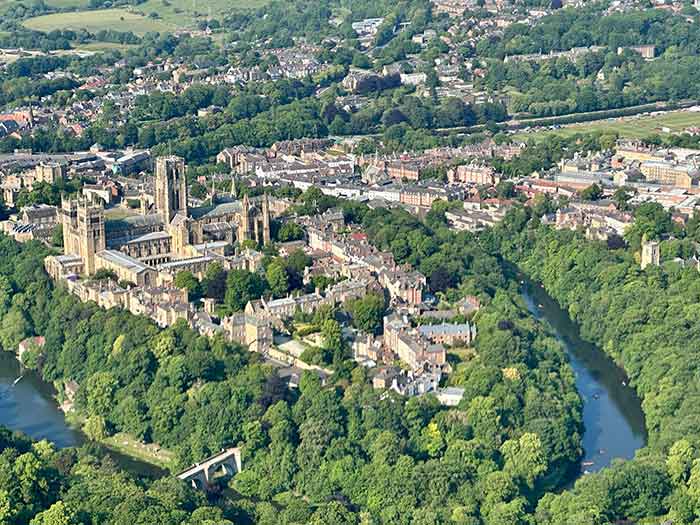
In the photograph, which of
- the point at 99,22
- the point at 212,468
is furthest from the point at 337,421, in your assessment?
the point at 99,22

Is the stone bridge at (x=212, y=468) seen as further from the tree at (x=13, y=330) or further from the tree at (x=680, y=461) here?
the tree at (x=13, y=330)

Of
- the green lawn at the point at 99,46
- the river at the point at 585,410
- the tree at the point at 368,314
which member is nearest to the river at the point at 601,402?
the river at the point at 585,410

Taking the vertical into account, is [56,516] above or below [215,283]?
above

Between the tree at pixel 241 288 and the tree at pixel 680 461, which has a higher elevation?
the tree at pixel 680 461

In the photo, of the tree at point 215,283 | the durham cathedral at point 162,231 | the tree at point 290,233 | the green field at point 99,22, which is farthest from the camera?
the green field at point 99,22

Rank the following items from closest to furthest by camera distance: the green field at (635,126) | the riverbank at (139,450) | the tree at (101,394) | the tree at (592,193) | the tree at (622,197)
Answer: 1. the riverbank at (139,450)
2. the tree at (101,394)
3. the tree at (622,197)
4. the tree at (592,193)
5. the green field at (635,126)

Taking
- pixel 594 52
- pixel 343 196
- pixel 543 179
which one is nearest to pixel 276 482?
pixel 343 196

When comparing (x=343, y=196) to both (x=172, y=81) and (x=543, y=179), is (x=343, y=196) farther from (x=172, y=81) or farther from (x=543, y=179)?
(x=172, y=81)

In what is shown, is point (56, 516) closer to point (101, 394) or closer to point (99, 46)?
point (101, 394)
